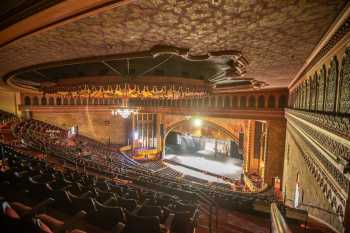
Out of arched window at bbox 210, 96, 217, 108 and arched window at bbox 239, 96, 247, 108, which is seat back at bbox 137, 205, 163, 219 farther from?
arched window at bbox 210, 96, 217, 108

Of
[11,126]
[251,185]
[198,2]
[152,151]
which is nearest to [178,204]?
[198,2]

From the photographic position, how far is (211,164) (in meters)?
19.6

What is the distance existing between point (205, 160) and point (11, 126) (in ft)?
59.0

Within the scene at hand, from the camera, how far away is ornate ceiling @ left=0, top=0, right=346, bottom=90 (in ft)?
6.39

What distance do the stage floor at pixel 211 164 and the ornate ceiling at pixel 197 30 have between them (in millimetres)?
13968

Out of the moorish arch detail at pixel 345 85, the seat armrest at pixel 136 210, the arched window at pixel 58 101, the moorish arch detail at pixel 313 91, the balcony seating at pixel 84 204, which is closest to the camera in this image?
the moorish arch detail at pixel 345 85

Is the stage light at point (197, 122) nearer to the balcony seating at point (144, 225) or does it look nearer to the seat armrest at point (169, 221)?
the seat armrest at point (169, 221)

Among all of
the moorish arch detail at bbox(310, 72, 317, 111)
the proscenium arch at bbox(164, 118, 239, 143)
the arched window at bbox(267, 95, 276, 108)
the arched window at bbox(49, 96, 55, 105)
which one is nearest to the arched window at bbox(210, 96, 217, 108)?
the arched window at bbox(267, 95, 276, 108)

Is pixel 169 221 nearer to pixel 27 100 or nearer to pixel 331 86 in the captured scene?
pixel 331 86

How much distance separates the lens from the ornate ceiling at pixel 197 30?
1948mm

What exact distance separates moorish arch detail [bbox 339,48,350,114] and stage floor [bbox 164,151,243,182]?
1394cm

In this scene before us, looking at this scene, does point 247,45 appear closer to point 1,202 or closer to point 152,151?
point 1,202

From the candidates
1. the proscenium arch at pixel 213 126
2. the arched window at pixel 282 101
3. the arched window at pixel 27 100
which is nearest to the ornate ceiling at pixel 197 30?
the arched window at pixel 282 101

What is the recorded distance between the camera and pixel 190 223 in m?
3.37
